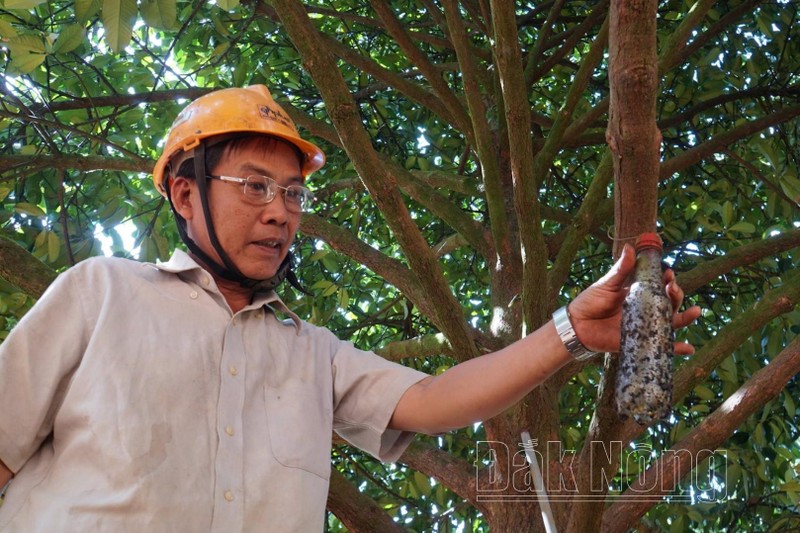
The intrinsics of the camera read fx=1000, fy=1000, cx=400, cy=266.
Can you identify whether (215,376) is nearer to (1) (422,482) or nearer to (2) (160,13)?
(2) (160,13)

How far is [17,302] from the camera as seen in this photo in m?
3.31

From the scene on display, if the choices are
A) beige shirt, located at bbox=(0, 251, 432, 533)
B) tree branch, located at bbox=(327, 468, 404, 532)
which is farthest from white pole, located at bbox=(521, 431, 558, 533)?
beige shirt, located at bbox=(0, 251, 432, 533)

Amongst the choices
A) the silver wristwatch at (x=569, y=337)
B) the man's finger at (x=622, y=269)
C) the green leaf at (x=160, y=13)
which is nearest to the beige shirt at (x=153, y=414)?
the silver wristwatch at (x=569, y=337)

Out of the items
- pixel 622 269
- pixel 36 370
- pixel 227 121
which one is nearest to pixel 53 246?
pixel 227 121

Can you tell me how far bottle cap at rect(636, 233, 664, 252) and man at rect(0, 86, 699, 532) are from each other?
7cm

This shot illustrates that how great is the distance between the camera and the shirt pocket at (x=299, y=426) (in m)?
1.91

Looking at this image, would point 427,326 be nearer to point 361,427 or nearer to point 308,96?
point 308,96

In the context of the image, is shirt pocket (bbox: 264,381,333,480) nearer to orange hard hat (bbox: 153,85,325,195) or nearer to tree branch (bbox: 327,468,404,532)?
orange hard hat (bbox: 153,85,325,195)

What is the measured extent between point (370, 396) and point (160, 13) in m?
1.27

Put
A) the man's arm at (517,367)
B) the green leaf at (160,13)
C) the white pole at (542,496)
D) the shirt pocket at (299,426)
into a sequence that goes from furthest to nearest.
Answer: the green leaf at (160,13) → the white pole at (542,496) → the shirt pocket at (299,426) → the man's arm at (517,367)

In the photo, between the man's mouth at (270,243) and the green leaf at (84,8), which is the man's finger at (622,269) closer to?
the man's mouth at (270,243)

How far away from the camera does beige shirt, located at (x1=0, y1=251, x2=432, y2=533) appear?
1722 millimetres

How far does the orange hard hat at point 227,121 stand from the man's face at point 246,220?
0.06m

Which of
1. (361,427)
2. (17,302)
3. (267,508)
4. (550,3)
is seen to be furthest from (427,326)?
(267,508)
